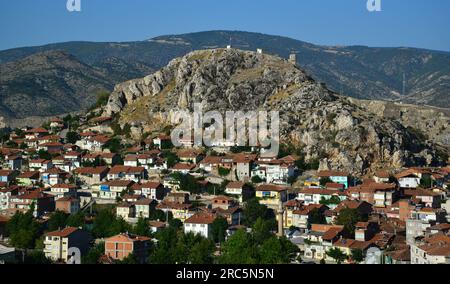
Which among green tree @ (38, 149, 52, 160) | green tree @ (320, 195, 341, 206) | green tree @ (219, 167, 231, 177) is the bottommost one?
green tree @ (320, 195, 341, 206)

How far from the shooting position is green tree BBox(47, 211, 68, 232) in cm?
2477

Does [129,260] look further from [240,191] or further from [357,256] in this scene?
[240,191]

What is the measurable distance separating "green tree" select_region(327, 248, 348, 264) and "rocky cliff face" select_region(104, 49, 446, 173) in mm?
10281

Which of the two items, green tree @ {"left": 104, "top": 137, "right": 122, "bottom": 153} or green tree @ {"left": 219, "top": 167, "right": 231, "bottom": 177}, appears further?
green tree @ {"left": 104, "top": 137, "right": 122, "bottom": 153}

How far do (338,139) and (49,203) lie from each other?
42.9 feet

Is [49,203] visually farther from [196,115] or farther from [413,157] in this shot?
[413,157]

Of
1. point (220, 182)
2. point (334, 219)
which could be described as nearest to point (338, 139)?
point (220, 182)

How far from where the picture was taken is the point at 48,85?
311 feet

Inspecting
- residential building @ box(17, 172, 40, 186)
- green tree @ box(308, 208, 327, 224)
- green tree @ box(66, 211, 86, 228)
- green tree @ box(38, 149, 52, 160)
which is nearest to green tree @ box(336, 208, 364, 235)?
green tree @ box(308, 208, 327, 224)

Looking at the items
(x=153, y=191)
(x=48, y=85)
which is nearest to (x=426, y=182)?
(x=153, y=191)

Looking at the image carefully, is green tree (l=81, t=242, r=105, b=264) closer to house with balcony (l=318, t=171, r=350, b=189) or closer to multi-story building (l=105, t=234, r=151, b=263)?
multi-story building (l=105, t=234, r=151, b=263)

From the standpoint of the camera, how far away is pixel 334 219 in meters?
24.5

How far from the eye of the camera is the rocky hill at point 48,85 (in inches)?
3258

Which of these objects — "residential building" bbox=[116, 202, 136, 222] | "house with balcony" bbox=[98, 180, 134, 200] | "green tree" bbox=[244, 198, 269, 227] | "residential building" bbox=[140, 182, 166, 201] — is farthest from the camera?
"house with balcony" bbox=[98, 180, 134, 200]
